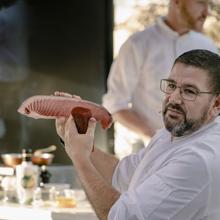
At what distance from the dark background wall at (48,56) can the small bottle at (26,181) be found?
85 cm

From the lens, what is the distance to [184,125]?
2.13 meters

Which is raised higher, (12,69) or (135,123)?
(12,69)

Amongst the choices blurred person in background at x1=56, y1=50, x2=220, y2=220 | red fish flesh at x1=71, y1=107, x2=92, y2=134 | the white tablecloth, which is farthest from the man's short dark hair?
the white tablecloth

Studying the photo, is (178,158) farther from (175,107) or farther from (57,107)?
(57,107)

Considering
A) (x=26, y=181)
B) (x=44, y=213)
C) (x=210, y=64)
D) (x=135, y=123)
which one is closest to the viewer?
(x=210, y=64)

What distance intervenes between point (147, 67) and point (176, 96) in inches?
65.9

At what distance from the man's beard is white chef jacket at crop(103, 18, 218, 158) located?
1.60m

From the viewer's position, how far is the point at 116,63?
12.7 feet

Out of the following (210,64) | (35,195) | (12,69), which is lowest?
(35,195)

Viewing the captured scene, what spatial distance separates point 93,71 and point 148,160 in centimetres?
229

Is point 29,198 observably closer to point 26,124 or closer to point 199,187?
point 26,124

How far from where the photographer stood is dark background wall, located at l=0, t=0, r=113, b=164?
14.7 feet

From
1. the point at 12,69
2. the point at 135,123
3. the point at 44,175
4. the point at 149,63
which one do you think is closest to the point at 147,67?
the point at 149,63

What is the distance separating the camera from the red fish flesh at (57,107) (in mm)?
2324
